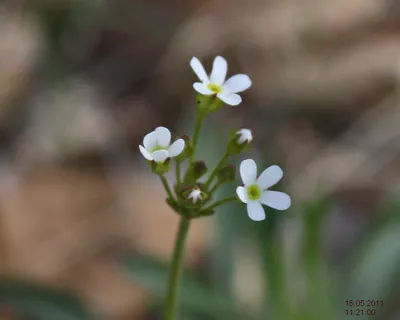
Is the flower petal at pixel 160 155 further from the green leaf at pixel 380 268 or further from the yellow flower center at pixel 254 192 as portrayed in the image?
the green leaf at pixel 380 268

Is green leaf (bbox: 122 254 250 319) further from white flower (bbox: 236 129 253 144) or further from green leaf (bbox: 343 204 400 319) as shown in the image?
white flower (bbox: 236 129 253 144)

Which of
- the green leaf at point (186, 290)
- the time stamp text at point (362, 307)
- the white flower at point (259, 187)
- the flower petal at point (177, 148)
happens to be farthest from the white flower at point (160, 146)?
the time stamp text at point (362, 307)

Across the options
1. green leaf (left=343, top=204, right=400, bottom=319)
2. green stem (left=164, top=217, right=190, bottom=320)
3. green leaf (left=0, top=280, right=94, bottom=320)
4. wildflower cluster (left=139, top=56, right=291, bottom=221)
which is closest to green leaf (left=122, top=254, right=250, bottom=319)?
green leaf (left=0, top=280, right=94, bottom=320)

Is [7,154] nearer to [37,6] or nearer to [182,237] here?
[37,6]

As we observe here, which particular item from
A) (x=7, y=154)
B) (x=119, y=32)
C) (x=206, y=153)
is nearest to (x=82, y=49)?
(x=119, y=32)

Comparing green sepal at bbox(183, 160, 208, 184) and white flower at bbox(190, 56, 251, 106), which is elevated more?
white flower at bbox(190, 56, 251, 106)
